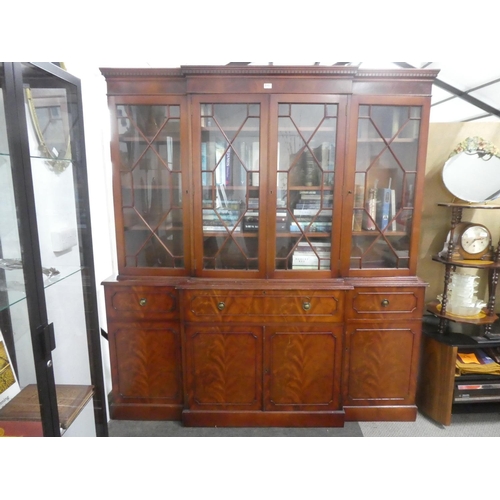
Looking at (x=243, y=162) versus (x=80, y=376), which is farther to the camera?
(x=243, y=162)

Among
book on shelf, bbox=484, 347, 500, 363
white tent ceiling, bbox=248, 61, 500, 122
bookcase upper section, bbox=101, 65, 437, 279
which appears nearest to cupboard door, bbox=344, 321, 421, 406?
bookcase upper section, bbox=101, 65, 437, 279

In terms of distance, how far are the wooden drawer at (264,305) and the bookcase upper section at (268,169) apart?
0.13 meters

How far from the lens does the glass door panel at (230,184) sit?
190 centimetres

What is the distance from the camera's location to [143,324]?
6.72 feet

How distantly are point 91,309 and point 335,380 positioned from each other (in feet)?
4.80

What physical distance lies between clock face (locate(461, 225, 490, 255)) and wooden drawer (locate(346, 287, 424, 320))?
0.39m

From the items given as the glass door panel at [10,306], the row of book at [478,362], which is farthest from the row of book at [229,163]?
the row of book at [478,362]

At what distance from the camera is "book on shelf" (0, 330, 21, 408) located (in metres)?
1.06

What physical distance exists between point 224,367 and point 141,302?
65 centimetres

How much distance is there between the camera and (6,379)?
108cm

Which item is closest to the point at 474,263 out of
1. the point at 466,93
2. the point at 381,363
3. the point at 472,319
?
the point at 472,319
